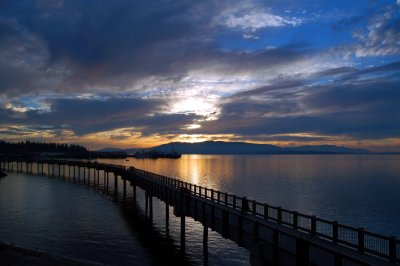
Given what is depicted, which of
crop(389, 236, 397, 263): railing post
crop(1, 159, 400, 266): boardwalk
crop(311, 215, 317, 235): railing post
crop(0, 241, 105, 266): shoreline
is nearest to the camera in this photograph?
crop(389, 236, 397, 263): railing post

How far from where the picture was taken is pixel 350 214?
5050 cm

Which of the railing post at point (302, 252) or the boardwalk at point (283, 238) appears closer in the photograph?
the boardwalk at point (283, 238)

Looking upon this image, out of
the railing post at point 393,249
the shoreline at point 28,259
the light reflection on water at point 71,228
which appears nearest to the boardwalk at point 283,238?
the railing post at point 393,249

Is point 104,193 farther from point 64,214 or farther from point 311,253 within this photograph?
point 311,253

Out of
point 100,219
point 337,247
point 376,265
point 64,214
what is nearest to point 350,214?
point 100,219

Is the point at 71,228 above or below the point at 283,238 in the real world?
below

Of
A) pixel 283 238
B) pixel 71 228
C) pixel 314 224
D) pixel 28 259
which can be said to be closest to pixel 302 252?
pixel 283 238

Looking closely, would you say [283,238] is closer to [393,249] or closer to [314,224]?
[314,224]

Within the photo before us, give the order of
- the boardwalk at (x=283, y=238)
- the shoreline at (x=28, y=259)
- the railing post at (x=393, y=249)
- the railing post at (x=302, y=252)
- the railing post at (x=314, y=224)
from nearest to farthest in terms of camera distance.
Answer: the railing post at (x=393, y=249) → the boardwalk at (x=283, y=238) → the railing post at (x=302, y=252) → the railing post at (x=314, y=224) → the shoreline at (x=28, y=259)

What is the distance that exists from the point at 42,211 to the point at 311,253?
130 feet

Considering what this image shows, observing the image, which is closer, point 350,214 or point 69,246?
point 69,246

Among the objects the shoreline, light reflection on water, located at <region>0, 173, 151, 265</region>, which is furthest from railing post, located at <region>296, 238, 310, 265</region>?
light reflection on water, located at <region>0, 173, 151, 265</region>

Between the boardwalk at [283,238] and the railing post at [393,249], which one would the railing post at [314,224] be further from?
the railing post at [393,249]

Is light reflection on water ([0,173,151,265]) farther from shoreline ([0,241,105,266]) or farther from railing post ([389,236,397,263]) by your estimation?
railing post ([389,236,397,263])
